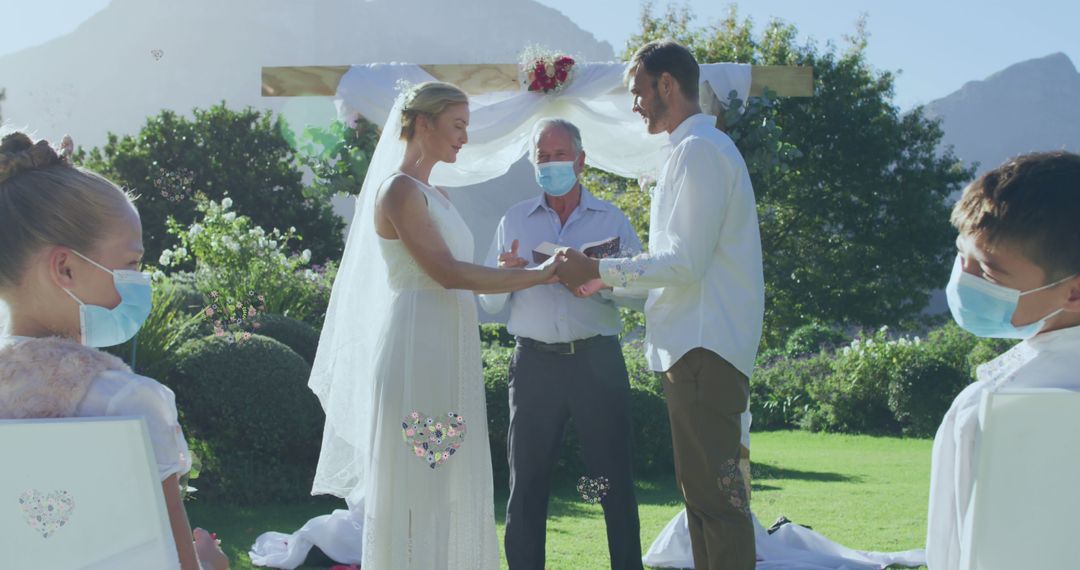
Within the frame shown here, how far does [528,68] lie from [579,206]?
1245 mm

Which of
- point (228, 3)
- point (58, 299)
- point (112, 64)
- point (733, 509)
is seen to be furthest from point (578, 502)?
point (228, 3)

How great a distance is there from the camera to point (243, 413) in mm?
7969

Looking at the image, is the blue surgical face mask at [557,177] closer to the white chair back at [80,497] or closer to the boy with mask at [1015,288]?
the boy with mask at [1015,288]

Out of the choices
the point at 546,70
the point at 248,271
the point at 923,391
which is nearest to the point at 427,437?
the point at 546,70

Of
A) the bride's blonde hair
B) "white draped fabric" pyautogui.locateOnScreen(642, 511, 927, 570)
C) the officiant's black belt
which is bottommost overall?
"white draped fabric" pyautogui.locateOnScreen(642, 511, 927, 570)

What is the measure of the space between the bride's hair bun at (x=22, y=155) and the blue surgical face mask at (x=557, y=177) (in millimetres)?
3213

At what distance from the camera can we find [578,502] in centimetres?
833

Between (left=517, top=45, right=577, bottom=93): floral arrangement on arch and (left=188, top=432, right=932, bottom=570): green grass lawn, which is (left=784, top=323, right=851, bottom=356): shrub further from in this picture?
(left=517, top=45, right=577, bottom=93): floral arrangement on arch

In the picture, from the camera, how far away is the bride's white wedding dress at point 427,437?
3988 mm

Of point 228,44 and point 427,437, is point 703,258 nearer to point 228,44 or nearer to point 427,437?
point 427,437

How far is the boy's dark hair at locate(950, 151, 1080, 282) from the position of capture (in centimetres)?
193

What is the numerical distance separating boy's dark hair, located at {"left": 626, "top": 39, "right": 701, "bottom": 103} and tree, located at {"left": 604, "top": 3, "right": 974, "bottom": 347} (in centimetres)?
1998

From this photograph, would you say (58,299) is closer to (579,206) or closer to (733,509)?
(733,509)

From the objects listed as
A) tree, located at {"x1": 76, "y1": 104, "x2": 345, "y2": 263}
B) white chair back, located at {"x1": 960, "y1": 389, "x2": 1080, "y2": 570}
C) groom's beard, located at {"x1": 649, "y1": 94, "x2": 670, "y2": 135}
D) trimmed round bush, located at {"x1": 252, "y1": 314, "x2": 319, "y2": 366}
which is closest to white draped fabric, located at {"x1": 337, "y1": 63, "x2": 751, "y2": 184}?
groom's beard, located at {"x1": 649, "y1": 94, "x2": 670, "y2": 135}
